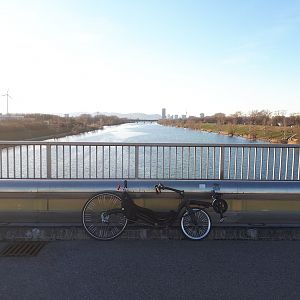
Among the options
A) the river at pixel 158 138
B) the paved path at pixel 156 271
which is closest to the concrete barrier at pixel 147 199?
the paved path at pixel 156 271

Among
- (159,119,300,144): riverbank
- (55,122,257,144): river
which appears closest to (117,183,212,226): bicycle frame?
(55,122,257,144): river

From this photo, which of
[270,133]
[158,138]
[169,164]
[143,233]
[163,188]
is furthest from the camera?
[270,133]

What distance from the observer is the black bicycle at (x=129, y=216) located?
19.7 feet

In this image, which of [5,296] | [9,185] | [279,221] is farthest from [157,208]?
[5,296]

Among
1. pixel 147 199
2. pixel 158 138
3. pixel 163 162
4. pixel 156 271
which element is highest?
pixel 163 162

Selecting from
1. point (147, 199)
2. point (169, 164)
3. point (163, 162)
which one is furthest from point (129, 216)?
point (169, 164)

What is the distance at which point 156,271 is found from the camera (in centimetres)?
466

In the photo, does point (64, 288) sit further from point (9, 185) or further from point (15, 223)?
point (9, 185)

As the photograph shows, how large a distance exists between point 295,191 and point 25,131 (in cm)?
6589

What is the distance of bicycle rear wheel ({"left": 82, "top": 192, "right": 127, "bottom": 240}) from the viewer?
599 centimetres

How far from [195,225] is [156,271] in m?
1.52

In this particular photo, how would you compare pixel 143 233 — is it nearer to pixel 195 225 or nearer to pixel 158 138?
pixel 195 225

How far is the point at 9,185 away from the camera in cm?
667

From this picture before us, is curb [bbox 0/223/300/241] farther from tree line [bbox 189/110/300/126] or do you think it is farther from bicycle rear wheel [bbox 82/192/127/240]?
tree line [bbox 189/110/300/126]
